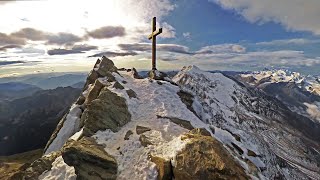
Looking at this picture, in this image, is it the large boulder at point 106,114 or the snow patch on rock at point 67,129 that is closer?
the large boulder at point 106,114

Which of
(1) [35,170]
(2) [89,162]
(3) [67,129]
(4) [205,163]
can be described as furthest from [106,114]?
(4) [205,163]

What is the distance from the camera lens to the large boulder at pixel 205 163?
24.5 m

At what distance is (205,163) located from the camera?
2497cm

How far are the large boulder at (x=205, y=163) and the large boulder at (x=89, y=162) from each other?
5810mm

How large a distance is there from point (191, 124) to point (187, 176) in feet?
39.8

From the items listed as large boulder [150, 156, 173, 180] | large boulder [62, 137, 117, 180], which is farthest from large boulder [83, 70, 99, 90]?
large boulder [150, 156, 173, 180]

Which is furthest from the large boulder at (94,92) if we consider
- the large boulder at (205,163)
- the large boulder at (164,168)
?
the large boulder at (205,163)

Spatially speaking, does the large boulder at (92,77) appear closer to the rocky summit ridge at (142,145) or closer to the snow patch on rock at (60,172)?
the rocky summit ridge at (142,145)

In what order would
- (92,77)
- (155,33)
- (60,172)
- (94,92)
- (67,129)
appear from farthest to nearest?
(92,77), (155,33), (94,92), (67,129), (60,172)

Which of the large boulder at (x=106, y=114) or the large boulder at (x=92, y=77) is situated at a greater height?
the large boulder at (x=92, y=77)

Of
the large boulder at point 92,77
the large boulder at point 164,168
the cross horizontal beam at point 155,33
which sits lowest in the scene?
the large boulder at point 164,168

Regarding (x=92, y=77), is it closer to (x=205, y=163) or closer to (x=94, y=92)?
(x=94, y=92)

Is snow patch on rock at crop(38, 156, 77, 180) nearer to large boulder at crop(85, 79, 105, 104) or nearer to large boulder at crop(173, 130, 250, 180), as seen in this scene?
large boulder at crop(173, 130, 250, 180)

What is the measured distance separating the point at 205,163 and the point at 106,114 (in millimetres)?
14495
